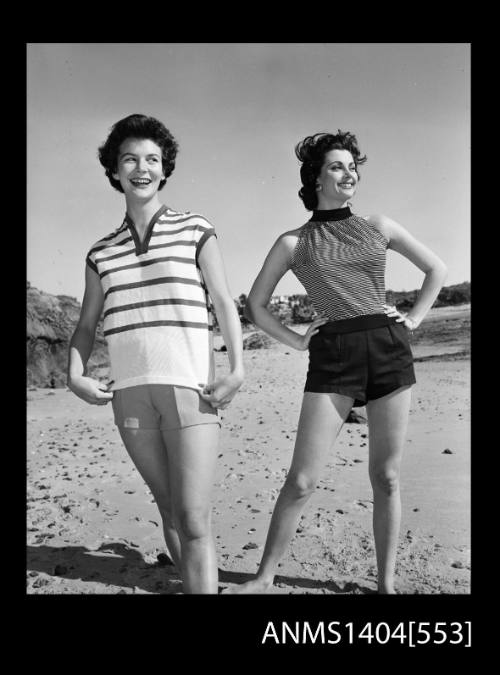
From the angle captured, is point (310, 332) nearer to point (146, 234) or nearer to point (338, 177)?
point (338, 177)

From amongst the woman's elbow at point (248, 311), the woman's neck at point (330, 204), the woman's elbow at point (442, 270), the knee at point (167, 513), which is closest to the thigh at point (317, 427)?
the woman's elbow at point (248, 311)

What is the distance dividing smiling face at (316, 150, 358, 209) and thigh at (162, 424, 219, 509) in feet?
4.10

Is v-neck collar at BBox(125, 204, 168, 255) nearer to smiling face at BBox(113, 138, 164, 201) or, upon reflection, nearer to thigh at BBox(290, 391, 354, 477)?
smiling face at BBox(113, 138, 164, 201)

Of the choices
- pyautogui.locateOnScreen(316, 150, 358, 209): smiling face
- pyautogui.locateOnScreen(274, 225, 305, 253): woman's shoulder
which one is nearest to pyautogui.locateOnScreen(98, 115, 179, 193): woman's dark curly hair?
pyautogui.locateOnScreen(274, 225, 305, 253): woman's shoulder

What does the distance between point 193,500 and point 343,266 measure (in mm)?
1230

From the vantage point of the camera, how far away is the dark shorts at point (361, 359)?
2836 millimetres

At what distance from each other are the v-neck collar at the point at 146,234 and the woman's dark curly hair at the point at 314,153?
2.44 ft

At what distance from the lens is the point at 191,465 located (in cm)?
245

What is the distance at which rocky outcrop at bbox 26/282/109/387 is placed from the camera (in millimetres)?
9777

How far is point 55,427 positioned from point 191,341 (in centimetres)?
518

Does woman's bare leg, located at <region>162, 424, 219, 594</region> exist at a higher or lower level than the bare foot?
higher

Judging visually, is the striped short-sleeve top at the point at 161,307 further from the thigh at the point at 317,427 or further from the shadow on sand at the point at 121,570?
the shadow on sand at the point at 121,570

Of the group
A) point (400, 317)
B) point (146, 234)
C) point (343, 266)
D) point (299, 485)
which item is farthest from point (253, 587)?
point (146, 234)
